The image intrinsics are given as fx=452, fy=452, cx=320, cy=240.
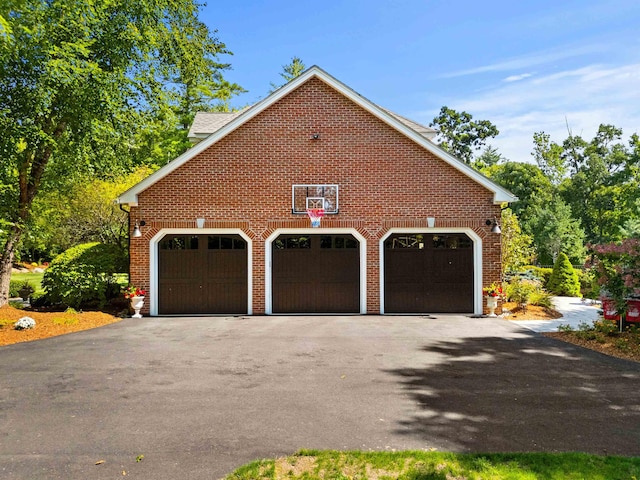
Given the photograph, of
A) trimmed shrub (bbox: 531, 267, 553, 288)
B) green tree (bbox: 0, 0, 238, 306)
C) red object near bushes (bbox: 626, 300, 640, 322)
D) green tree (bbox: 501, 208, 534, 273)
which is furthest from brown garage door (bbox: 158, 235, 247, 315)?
trimmed shrub (bbox: 531, 267, 553, 288)

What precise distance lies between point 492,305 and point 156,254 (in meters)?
9.84

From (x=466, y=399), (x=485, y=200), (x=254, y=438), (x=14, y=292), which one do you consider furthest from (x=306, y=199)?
(x=14, y=292)

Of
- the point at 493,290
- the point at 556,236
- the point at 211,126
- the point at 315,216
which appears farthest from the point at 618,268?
the point at 556,236

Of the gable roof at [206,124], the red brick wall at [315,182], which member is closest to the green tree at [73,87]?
the gable roof at [206,124]

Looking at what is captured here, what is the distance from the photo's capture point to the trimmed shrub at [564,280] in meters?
19.6

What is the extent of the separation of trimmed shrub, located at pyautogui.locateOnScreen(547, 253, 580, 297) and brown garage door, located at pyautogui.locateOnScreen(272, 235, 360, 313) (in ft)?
37.2

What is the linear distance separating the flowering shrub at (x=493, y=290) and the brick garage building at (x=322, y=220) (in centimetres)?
21

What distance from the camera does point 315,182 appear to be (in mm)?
13297

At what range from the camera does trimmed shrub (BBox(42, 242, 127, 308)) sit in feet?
44.4

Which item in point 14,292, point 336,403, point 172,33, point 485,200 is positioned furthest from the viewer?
point 14,292

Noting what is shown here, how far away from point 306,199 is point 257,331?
434cm

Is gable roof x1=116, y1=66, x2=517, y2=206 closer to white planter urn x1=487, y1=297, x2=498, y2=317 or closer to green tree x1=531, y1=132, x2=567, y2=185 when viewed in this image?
white planter urn x1=487, y1=297, x2=498, y2=317

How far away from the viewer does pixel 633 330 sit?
9680 mm

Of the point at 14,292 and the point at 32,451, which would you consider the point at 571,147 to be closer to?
the point at 14,292
